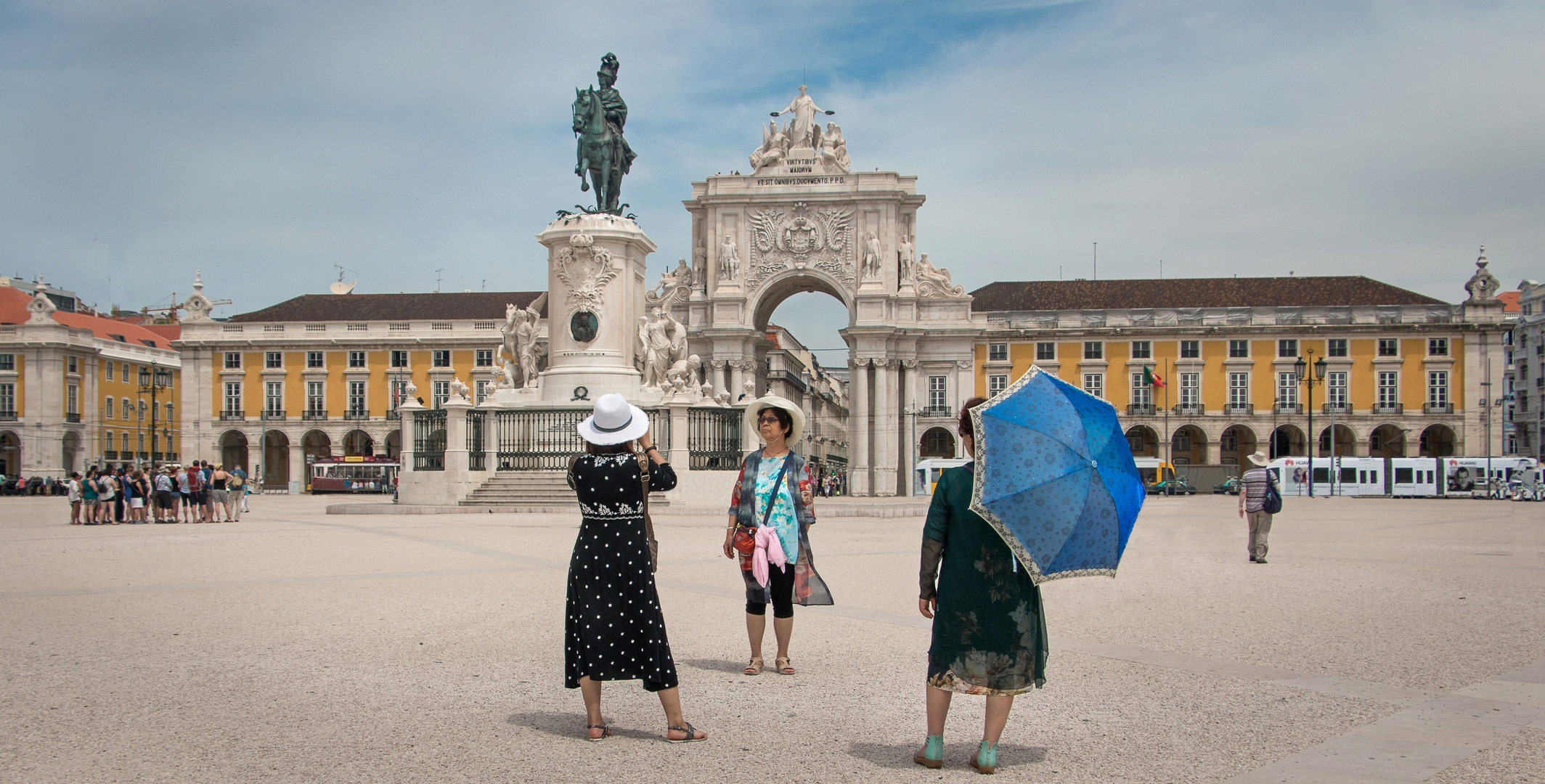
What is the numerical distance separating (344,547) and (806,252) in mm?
51086

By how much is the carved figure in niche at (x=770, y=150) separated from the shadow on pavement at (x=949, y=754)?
62939 mm

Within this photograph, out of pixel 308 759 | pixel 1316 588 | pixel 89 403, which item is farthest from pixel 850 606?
pixel 89 403

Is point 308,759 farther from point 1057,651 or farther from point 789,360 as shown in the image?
point 789,360

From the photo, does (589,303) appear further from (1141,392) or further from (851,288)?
(1141,392)

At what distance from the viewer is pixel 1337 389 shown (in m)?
68.3

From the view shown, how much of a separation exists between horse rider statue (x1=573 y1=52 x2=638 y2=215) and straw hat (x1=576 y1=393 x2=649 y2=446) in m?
18.4

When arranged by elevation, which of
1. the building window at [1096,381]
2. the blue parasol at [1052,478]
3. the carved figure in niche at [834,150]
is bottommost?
the blue parasol at [1052,478]

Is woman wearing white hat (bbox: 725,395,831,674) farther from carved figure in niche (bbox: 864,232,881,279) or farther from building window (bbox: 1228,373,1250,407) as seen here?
building window (bbox: 1228,373,1250,407)

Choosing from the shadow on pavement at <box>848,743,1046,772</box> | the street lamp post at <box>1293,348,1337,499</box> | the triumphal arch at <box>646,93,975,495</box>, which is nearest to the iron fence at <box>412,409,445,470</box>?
the shadow on pavement at <box>848,743,1046,772</box>

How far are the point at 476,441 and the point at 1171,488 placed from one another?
44435mm

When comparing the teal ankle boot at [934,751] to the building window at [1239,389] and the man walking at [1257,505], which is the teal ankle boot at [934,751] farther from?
the building window at [1239,389]

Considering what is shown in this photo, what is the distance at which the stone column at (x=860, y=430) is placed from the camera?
63125 millimetres

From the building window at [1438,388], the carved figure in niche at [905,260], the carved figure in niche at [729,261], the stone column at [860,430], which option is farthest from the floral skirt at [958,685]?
the building window at [1438,388]

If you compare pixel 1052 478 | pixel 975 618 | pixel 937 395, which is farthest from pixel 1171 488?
pixel 1052 478
